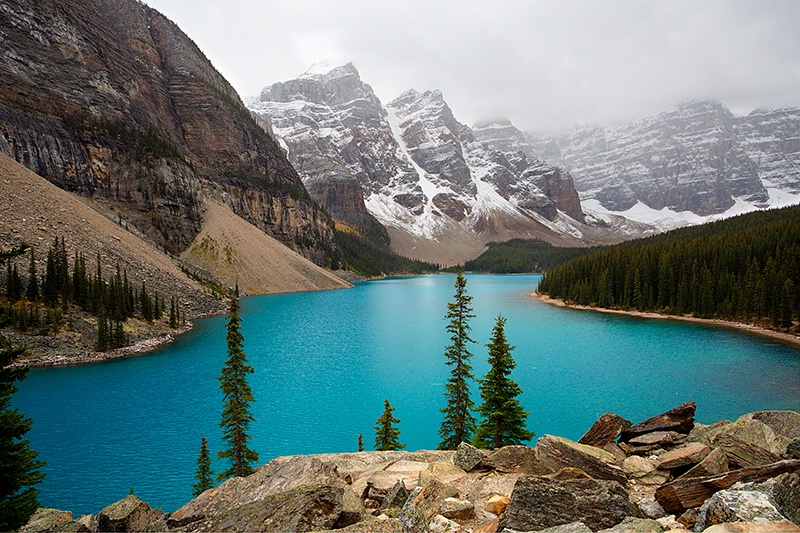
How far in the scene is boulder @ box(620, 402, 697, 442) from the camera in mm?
13766

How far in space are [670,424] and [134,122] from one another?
414 feet

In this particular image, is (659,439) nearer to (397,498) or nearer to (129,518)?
(397,498)

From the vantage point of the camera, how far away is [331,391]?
30.7m

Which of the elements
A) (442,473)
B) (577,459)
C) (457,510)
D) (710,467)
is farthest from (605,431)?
(457,510)

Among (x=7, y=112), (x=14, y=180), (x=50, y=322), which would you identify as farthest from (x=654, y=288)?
(x=7, y=112)

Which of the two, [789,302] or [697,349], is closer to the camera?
[697,349]

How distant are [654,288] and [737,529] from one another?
279ft

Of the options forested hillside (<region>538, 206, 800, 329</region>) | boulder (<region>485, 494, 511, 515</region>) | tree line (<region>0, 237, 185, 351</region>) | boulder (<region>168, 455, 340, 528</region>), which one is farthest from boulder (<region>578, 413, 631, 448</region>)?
forested hillside (<region>538, 206, 800, 329</region>)

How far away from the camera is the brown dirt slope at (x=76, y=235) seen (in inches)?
1944

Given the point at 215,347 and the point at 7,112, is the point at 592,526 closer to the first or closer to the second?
the point at 215,347

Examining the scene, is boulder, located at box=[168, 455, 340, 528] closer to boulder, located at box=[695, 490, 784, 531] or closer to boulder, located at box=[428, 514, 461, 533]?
boulder, located at box=[428, 514, 461, 533]

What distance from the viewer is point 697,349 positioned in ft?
144

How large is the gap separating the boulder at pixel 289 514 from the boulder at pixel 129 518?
2023 millimetres

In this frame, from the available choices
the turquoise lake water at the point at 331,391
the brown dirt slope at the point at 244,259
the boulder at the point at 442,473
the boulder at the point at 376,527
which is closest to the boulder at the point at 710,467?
the boulder at the point at 442,473
